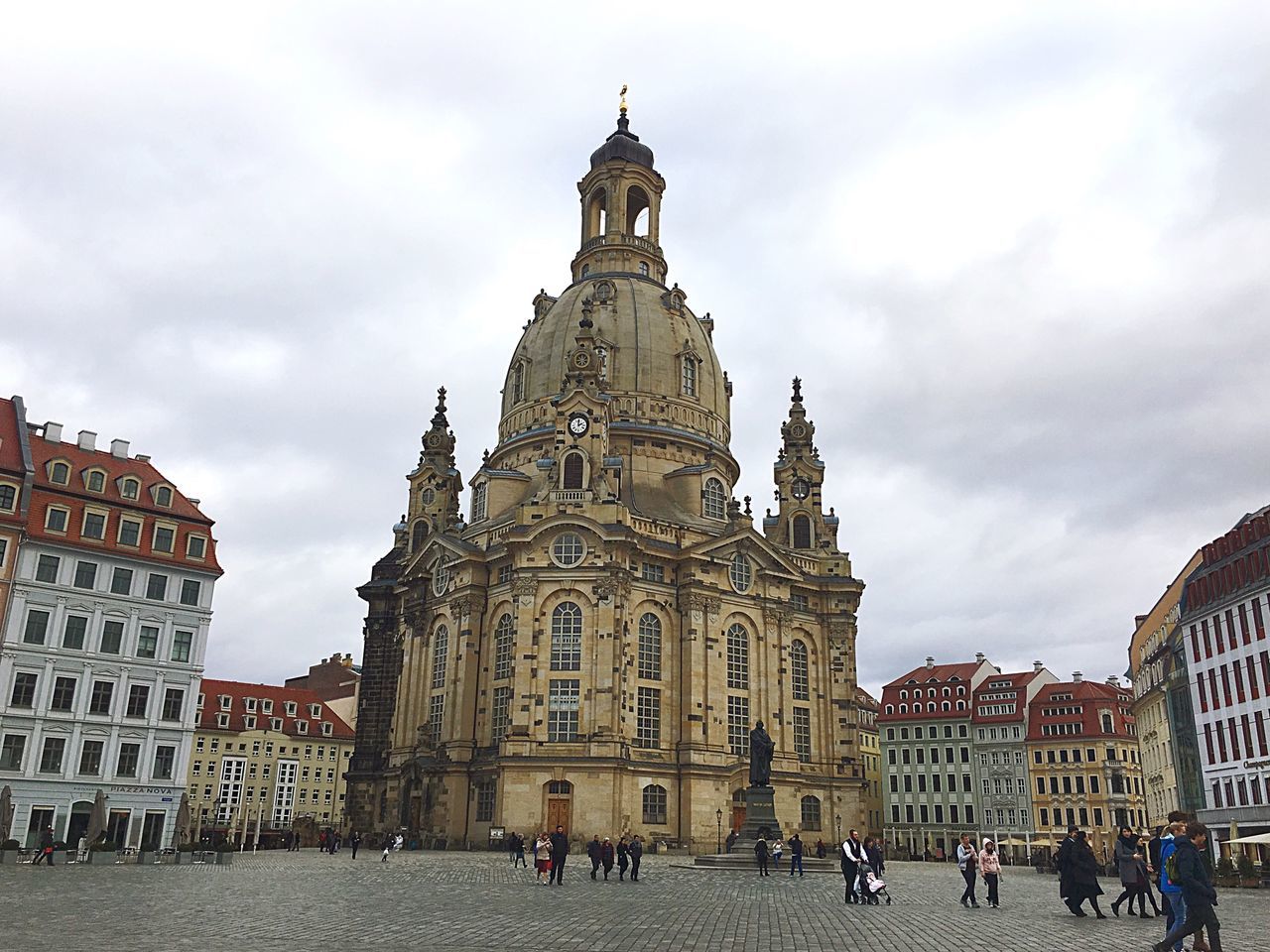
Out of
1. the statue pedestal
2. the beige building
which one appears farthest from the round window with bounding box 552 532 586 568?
the beige building

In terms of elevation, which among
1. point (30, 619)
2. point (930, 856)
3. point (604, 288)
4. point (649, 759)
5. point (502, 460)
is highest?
point (604, 288)

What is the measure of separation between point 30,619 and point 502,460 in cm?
3596

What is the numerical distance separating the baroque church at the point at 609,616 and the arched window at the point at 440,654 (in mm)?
155

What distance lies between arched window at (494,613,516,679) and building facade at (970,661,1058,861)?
176 feet

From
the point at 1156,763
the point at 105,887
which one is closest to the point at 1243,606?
the point at 1156,763


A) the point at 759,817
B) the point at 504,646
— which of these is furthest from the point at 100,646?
the point at 759,817

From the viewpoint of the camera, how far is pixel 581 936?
17.9 metres

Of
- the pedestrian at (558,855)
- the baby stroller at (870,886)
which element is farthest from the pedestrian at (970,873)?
the pedestrian at (558,855)

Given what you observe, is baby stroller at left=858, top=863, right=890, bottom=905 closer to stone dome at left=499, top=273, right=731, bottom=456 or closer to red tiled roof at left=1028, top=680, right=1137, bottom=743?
stone dome at left=499, top=273, right=731, bottom=456

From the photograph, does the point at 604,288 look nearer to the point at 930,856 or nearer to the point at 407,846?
the point at 407,846

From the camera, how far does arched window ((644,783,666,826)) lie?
2446 inches

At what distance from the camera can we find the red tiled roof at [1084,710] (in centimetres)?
9450

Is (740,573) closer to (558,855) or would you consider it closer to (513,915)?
(558,855)

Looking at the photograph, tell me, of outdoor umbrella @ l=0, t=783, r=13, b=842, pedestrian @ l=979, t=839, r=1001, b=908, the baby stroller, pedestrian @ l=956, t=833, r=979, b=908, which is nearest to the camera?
pedestrian @ l=979, t=839, r=1001, b=908
